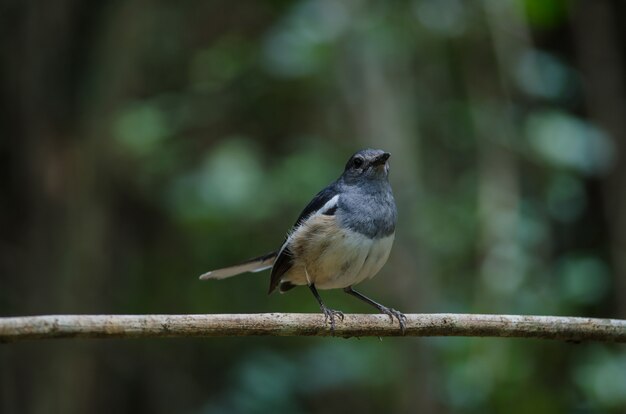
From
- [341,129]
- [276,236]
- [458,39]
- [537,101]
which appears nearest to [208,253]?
[276,236]

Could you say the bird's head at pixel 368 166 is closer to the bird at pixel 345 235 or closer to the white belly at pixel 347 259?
the bird at pixel 345 235

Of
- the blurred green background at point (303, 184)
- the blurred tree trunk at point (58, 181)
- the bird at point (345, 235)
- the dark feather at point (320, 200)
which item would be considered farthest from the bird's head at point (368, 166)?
the blurred tree trunk at point (58, 181)

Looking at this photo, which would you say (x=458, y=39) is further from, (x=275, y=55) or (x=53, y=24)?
(x=53, y=24)

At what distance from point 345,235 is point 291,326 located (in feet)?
3.39

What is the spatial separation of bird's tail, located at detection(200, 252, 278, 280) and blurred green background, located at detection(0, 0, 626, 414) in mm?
481

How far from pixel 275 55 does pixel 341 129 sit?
1296 mm

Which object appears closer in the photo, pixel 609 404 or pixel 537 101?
pixel 609 404

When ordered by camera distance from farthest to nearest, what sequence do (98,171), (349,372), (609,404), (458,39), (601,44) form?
(601,44) → (98,171) → (458,39) → (349,372) → (609,404)

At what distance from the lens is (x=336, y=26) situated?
5.18 m

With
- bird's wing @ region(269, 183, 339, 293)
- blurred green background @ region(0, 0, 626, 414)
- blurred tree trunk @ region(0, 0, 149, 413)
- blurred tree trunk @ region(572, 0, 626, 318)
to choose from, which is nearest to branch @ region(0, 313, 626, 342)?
bird's wing @ region(269, 183, 339, 293)

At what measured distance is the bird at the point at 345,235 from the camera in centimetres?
381

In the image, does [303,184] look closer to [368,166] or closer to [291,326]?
[368,166]

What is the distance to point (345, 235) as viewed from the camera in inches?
150

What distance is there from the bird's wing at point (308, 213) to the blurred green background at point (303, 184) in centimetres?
69
